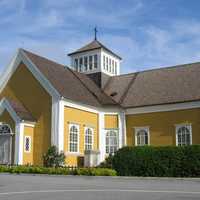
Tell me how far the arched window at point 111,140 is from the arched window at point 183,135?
5616 mm

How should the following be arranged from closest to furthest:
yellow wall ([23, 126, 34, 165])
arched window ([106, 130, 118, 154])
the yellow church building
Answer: yellow wall ([23, 126, 34, 165]) < the yellow church building < arched window ([106, 130, 118, 154])

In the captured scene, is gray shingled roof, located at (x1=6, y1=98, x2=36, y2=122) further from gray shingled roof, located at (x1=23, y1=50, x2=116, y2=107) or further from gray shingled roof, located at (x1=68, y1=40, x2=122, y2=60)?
gray shingled roof, located at (x1=68, y1=40, x2=122, y2=60)

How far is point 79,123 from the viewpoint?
3325 centimetres

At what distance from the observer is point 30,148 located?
104ft

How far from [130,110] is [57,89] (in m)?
8.15

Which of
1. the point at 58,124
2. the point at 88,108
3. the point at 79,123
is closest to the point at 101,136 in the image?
the point at 88,108

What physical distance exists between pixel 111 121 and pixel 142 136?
3.10 meters

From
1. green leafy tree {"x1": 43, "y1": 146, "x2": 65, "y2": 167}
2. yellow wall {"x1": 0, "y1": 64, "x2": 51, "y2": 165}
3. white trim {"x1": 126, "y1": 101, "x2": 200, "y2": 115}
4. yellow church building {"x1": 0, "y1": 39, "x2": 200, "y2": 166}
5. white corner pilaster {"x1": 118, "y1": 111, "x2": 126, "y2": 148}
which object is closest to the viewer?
green leafy tree {"x1": 43, "y1": 146, "x2": 65, "y2": 167}

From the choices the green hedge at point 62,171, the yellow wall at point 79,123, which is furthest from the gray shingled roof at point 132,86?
the green hedge at point 62,171

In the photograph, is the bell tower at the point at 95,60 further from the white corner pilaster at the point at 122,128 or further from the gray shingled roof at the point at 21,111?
the gray shingled roof at the point at 21,111

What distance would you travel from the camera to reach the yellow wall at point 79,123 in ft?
104

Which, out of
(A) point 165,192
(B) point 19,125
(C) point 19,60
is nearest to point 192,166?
(A) point 165,192

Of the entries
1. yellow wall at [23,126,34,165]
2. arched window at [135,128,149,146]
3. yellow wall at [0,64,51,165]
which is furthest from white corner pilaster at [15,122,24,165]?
arched window at [135,128,149,146]

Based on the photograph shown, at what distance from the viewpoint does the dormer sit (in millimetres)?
42094
